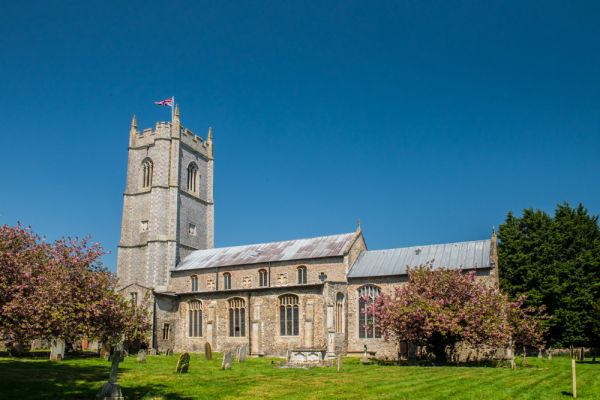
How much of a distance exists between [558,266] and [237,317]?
2526 cm

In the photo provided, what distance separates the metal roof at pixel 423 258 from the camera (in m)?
36.3

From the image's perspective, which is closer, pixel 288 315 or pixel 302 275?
pixel 288 315

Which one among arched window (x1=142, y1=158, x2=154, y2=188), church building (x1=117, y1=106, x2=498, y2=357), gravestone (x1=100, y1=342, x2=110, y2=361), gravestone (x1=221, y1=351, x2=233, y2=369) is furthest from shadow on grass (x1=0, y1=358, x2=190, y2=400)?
arched window (x1=142, y1=158, x2=154, y2=188)

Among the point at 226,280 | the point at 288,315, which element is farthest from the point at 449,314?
the point at 226,280

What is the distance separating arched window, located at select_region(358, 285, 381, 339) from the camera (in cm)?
3646

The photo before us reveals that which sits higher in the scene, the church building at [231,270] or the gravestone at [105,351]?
the church building at [231,270]

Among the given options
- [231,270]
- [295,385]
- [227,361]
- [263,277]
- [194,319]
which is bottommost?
[227,361]

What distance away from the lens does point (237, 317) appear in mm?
40812

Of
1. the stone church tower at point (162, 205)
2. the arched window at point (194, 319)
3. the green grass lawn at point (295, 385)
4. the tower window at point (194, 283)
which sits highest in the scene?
the stone church tower at point (162, 205)

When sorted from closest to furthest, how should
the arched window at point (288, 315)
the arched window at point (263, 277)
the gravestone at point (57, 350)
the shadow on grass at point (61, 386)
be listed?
the shadow on grass at point (61, 386) → the gravestone at point (57, 350) → the arched window at point (288, 315) → the arched window at point (263, 277)

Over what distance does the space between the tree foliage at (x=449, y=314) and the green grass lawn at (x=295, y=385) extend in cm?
555

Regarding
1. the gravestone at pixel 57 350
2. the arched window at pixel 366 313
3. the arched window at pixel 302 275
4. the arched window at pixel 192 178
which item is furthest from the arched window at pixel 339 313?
the arched window at pixel 192 178

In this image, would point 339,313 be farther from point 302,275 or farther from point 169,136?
point 169,136

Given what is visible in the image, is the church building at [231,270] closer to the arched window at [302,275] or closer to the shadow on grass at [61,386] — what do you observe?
the arched window at [302,275]
